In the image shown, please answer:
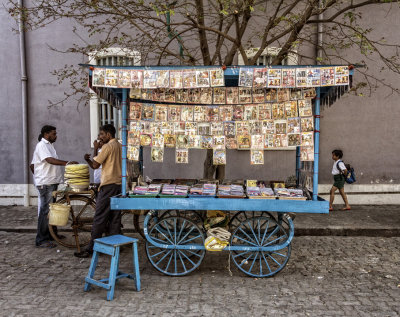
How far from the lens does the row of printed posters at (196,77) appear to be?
13.6ft

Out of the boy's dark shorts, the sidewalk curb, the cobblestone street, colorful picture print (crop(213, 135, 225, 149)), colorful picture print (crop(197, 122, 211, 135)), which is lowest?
the cobblestone street

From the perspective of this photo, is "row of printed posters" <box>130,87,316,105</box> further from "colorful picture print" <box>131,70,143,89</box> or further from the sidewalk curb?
the sidewalk curb

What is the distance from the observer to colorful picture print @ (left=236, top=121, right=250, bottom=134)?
4.54 metres

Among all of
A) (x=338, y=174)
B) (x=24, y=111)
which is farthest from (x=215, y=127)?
(x=24, y=111)

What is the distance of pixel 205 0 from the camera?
8.29 m

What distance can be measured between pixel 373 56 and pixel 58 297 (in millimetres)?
8155

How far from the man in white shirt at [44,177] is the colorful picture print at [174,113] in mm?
1997

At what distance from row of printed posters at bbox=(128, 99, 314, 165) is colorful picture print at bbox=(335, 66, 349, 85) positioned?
1.64 ft

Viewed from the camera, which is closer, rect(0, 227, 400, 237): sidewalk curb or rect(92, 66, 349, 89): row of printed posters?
rect(92, 66, 349, 89): row of printed posters

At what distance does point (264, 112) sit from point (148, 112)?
1.46 meters

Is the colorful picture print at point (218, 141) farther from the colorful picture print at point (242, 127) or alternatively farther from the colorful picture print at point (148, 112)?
the colorful picture print at point (148, 112)

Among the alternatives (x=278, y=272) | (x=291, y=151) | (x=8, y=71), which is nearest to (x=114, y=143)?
(x=278, y=272)

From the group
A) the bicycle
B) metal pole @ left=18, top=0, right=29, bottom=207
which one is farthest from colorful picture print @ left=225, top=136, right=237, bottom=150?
metal pole @ left=18, top=0, right=29, bottom=207

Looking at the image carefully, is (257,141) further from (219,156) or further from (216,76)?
(216,76)
